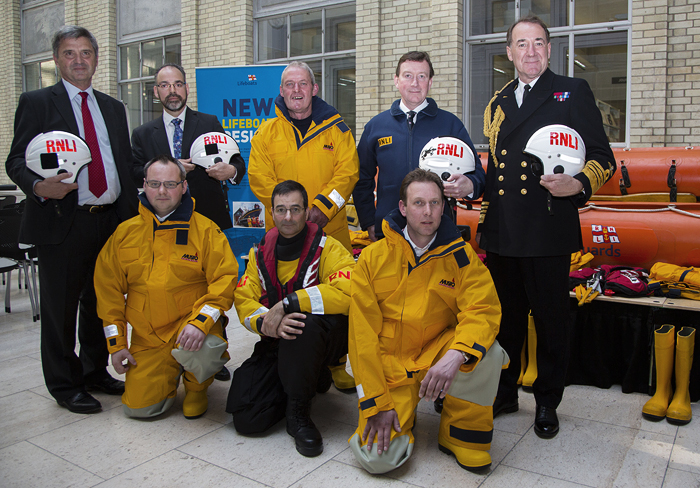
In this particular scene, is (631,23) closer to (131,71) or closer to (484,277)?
(484,277)

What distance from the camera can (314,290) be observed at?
103 inches

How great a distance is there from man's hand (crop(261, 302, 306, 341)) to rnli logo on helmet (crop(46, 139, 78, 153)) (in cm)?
138

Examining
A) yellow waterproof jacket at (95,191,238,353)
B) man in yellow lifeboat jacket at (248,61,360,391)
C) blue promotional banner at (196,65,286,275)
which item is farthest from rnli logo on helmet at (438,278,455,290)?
blue promotional banner at (196,65,286,275)

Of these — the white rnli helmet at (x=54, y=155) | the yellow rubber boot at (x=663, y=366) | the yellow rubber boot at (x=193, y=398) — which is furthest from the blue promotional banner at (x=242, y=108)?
the yellow rubber boot at (x=663, y=366)

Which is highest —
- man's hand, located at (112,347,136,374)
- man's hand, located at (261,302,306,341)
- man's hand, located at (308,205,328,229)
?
man's hand, located at (308,205,328,229)

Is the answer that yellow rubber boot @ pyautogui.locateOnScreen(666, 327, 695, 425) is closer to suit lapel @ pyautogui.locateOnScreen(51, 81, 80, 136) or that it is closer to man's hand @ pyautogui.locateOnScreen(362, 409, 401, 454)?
man's hand @ pyautogui.locateOnScreen(362, 409, 401, 454)

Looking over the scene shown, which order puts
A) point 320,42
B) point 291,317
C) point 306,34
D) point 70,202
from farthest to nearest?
point 306,34 < point 320,42 < point 70,202 < point 291,317

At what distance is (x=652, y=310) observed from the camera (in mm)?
3174

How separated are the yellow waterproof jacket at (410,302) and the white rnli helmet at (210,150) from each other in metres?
1.33

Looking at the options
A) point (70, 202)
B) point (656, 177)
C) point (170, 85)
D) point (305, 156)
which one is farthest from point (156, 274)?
point (656, 177)

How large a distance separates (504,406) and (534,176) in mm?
1295

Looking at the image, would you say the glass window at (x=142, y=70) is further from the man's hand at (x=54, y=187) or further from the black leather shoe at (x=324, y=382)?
the black leather shoe at (x=324, y=382)

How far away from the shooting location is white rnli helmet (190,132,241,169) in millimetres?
3258

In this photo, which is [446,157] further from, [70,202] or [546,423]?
[70,202]
